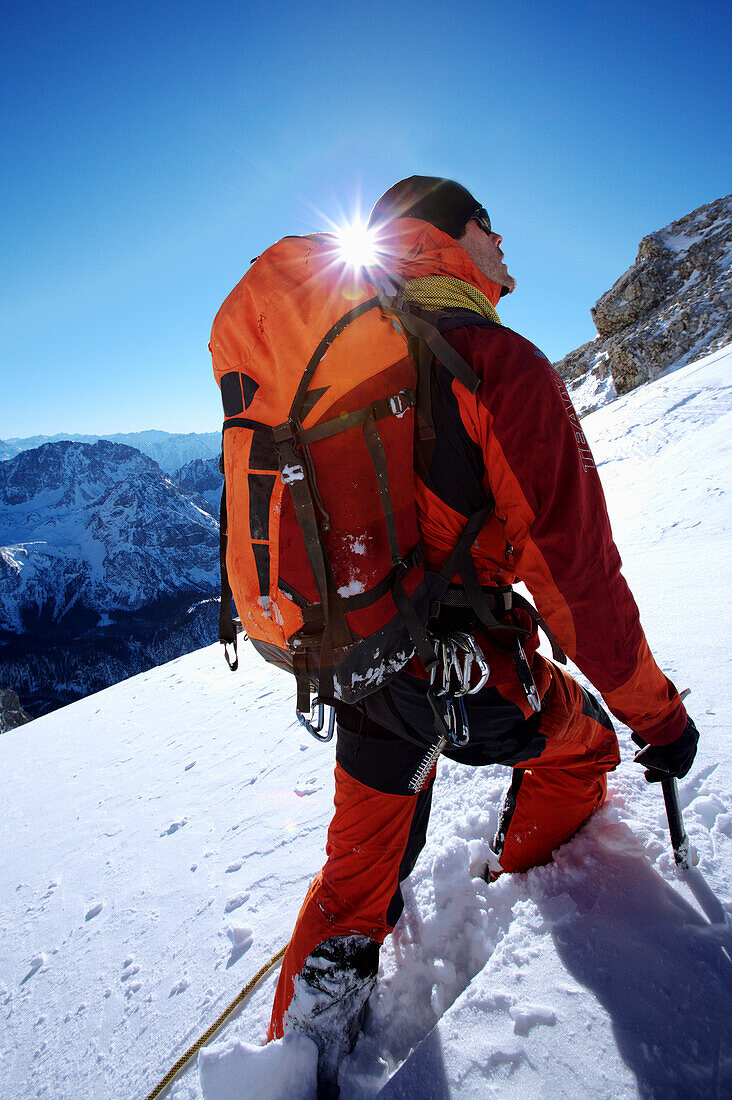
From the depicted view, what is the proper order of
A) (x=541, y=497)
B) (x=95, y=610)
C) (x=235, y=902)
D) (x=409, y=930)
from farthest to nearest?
(x=95, y=610), (x=235, y=902), (x=409, y=930), (x=541, y=497)

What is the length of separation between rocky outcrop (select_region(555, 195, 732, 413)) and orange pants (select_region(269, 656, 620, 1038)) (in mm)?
30702

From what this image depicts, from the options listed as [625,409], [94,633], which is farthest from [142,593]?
[625,409]

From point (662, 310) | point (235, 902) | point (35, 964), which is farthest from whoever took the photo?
point (662, 310)

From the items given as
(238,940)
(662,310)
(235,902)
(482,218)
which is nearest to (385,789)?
(238,940)

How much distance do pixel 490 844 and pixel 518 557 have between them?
155 cm

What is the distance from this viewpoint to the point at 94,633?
143 m

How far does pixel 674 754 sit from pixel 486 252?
1948 millimetres

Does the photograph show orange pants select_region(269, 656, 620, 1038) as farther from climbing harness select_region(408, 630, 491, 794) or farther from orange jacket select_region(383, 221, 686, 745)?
orange jacket select_region(383, 221, 686, 745)

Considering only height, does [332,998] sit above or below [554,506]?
below

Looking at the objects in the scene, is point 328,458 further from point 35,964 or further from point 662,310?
point 662,310

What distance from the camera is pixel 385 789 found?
171 centimetres

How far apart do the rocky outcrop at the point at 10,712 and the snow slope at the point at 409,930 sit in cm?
3897

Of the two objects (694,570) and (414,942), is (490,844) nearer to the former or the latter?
(414,942)

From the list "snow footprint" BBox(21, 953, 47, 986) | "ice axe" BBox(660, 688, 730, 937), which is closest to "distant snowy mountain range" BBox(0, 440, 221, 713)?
"snow footprint" BBox(21, 953, 47, 986)
